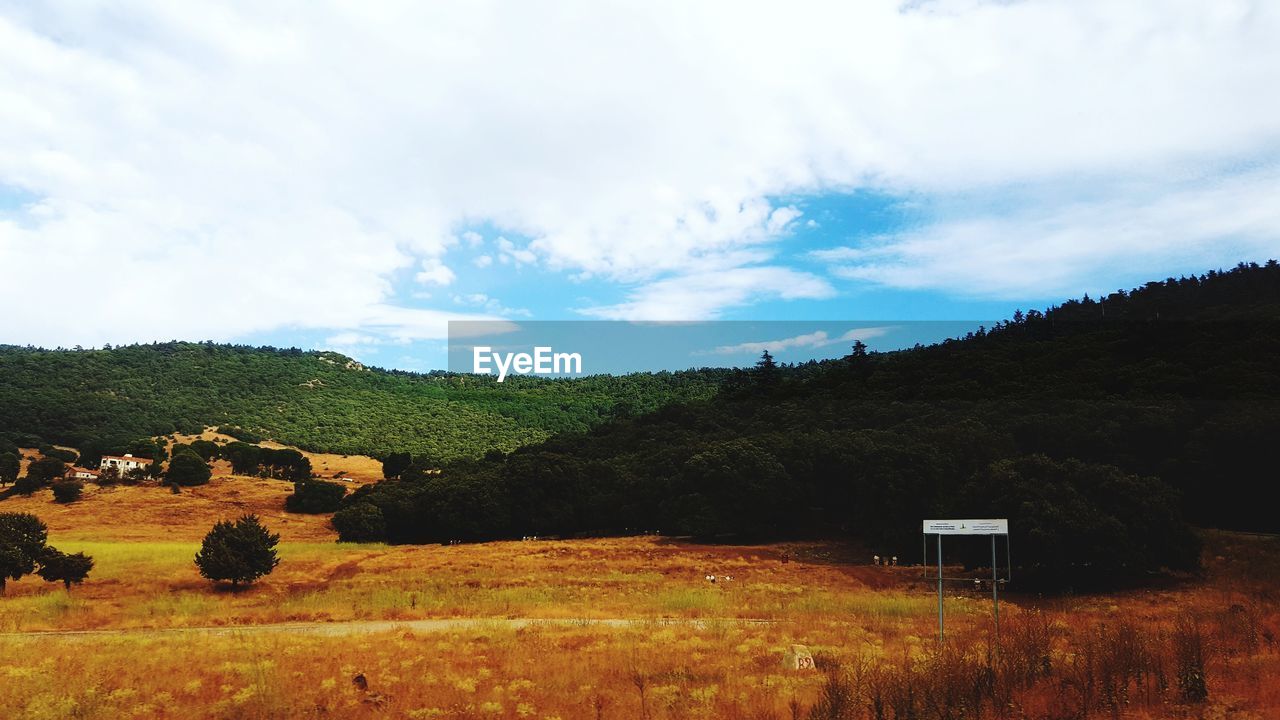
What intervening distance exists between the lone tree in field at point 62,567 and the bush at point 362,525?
26188 mm

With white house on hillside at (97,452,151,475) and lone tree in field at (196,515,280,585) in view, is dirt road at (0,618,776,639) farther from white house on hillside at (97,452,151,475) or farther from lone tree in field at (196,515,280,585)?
white house on hillside at (97,452,151,475)

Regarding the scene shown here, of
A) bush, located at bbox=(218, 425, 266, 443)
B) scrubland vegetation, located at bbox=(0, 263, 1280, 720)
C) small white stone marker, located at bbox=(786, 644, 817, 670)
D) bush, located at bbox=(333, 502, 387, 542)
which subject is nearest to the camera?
scrubland vegetation, located at bbox=(0, 263, 1280, 720)

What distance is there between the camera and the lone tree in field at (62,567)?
3083 centimetres

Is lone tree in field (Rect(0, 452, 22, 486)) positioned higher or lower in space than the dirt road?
higher

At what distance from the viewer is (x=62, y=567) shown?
3086 centimetres

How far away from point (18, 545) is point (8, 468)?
5840 cm

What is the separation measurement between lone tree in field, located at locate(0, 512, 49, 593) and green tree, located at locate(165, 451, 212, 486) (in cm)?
4662

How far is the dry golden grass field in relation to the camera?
43.0 feet

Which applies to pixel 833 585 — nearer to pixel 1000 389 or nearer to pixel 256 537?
pixel 256 537

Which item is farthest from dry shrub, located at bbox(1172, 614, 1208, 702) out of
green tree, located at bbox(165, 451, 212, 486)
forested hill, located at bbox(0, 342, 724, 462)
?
forested hill, located at bbox(0, 342, 724, 462)

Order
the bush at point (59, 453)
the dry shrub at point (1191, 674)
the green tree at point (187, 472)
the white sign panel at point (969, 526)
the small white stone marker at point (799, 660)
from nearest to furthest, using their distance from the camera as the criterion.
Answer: the dry shrub at point (1191, 674) → the white sign panel at point (969, 526) → the small white stone marker at point (799, 660) → the green tree at point (187, 472) → the bush at point (59, 453)

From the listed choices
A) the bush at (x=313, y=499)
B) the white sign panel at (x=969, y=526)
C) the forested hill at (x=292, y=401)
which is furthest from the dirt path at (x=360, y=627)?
the forested hill at (x=292, y=401)

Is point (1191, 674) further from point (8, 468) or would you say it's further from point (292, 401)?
point (292, 401)

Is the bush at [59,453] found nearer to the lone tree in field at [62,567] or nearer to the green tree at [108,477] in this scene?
the green tree at [108,477]
